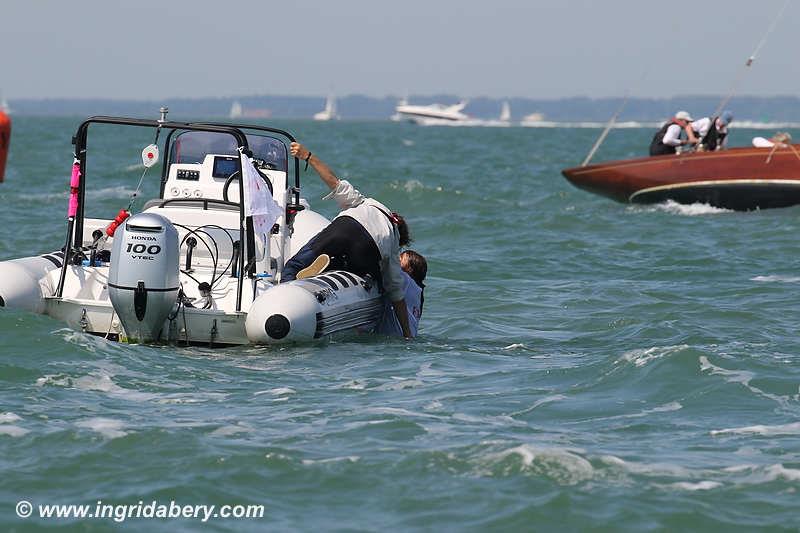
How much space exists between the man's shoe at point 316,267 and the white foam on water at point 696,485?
168 inches

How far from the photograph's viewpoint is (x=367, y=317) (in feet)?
33.5

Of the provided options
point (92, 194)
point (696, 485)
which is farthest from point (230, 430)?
point (92, 194)

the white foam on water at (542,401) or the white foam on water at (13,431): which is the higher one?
the white foam on water at (542,401)

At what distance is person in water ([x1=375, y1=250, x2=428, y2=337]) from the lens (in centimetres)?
1054

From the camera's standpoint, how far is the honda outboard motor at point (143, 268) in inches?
348

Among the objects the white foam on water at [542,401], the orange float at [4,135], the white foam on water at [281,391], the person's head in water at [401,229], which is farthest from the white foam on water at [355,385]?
the orange float at [4,135]

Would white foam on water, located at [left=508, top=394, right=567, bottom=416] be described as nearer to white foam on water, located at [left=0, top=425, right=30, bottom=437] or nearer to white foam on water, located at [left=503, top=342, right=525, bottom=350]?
white foam on water, located at [left=503, top=342, right=525, bottom=350]

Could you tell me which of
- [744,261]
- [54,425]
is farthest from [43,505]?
[744,261]

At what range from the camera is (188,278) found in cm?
966

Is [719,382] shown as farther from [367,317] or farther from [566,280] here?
[566,280]

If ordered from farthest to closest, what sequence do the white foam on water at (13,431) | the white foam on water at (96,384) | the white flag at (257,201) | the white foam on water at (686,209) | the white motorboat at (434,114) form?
the white motorboat at (434,114) < the white foam on water at (686,209) < the white flag at (257,201) < the white foam on water at (96,384) < the white foam on water at (13,431)

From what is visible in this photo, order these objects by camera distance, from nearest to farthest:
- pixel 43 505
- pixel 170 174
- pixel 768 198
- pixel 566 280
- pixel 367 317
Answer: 1. pixel 43 505
2. pixel 367 317
3. pixel 170 174
4. pixel 566 280
5. pixel 768 198

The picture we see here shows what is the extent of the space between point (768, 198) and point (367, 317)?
12904 millimetres

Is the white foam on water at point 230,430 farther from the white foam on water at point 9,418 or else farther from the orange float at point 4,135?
the orange float at point 4,135
